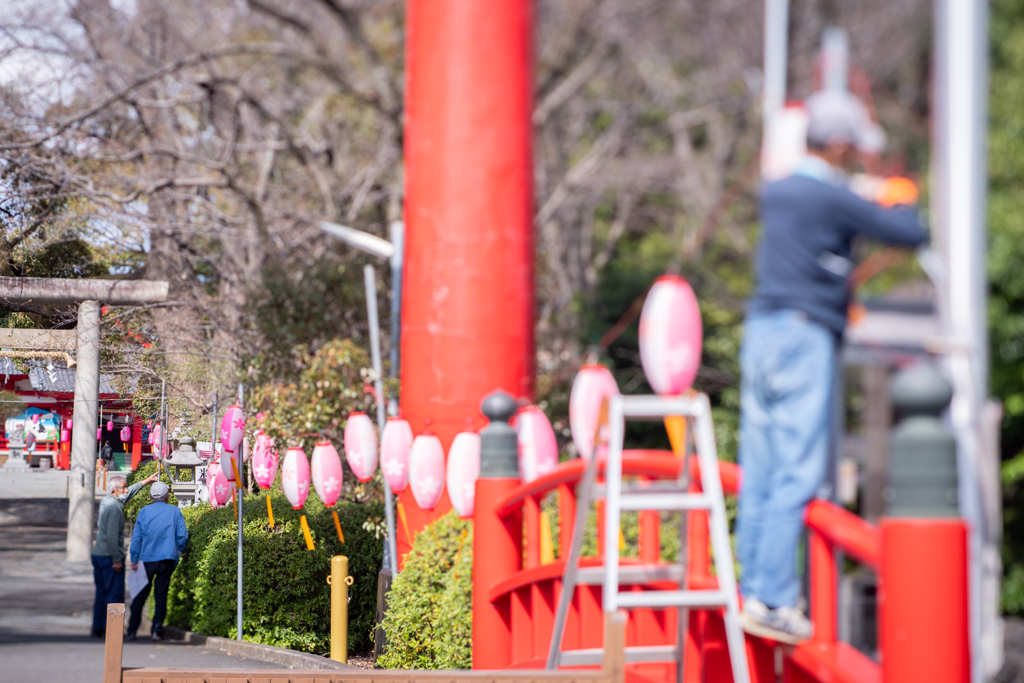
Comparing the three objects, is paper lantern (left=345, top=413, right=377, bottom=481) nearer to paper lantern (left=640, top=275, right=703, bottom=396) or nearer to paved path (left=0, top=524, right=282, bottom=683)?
paved path (left=0, top=524, right=282, bottom=683)

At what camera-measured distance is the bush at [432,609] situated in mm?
4680

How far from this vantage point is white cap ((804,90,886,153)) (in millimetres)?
2639

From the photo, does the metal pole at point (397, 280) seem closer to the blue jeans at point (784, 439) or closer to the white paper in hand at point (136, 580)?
the white paper in hand at point (136, 580)

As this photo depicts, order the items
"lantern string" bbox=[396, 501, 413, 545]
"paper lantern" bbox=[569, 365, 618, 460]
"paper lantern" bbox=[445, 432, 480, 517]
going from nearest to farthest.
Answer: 1. "paper lantern" bbox=[569, 365, 618, 460]
2. "paper lantern" bbox=[445, 432, 480, 517]
3. "lantern string" bbox=[396, 501, 413, 545]

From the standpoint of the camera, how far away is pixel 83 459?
13.5 feet

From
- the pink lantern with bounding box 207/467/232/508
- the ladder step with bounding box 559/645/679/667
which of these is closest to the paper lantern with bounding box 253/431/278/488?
the pink lantern with bounding box 207/467/232/508

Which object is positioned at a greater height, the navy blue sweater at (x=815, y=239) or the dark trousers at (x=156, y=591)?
the navy blue sweater at (x=815, y=239)

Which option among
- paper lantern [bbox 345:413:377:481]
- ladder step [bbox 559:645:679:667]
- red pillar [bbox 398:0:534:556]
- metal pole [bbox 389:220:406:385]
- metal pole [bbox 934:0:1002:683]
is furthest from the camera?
metal pole [bbox 389:220:406:385]

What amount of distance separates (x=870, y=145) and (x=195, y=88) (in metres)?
7.97

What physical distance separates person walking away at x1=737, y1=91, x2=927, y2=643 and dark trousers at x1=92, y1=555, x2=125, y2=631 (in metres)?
2.63

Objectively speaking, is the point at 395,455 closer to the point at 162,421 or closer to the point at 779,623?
the point at 162,421

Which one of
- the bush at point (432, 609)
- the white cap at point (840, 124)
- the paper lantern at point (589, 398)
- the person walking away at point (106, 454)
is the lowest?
the bush at point (432, 609)

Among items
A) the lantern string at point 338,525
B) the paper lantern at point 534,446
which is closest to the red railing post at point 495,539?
the paper lantern at point 534,446

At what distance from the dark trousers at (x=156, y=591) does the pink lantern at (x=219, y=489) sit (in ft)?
0.97
